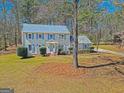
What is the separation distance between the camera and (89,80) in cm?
2194

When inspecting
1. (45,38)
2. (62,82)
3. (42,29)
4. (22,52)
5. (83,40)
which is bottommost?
(62,82)

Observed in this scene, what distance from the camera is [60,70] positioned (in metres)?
26.0

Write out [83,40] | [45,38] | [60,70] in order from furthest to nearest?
[83,40]
[45,38]
[60,70]

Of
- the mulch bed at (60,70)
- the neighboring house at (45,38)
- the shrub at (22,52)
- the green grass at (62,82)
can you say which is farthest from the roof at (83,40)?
the green grass at (62,82)

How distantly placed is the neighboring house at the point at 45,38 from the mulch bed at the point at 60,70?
69.8ft

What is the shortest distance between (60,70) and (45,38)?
25.8 meters

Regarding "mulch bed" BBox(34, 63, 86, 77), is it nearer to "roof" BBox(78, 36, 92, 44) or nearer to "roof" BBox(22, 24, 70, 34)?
"roof" BBox(22, 24, 70, 34)

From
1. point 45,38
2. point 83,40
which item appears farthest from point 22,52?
point 83,40

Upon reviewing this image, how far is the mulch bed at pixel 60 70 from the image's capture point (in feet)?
80.7

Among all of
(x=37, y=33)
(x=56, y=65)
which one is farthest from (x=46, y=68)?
(x=37, y=33)

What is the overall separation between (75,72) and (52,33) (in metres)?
27.8

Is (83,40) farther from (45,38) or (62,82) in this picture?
(62,82)

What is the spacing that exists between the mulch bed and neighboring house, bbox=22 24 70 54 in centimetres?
2126

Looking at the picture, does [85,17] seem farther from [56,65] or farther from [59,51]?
[59,51]
